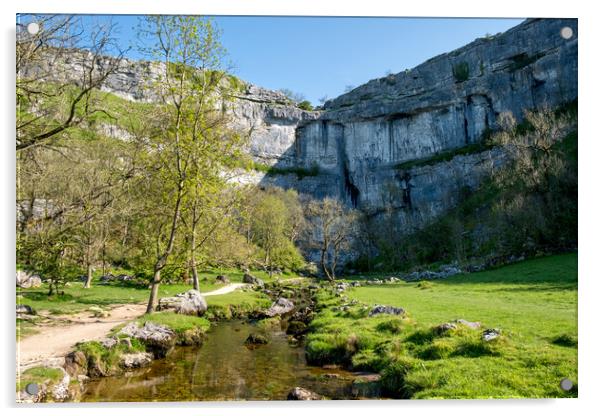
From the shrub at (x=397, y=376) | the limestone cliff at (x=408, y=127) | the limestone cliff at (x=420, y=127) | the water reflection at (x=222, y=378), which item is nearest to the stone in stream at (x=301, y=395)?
the water reflection at (x=222, y=378)

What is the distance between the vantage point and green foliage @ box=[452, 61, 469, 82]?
70562 millimetres

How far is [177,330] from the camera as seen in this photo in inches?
500

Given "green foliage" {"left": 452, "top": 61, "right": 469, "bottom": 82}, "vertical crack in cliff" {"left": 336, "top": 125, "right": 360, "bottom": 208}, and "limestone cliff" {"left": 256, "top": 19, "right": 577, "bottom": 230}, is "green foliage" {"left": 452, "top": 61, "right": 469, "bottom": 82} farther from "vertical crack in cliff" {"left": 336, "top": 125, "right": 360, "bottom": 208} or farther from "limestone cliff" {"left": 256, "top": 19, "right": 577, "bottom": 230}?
"vertical crack in cliff" {"left": 336, "top": 125, "right": 360, "bottom": 208}

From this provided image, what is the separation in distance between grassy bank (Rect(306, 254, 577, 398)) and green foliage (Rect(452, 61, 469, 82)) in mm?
64348

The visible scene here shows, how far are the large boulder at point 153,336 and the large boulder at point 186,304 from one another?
11.5 ft

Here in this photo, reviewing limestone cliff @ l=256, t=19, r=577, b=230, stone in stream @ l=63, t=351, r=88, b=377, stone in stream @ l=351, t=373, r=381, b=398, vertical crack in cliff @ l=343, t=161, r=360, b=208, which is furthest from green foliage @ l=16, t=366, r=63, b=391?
vertical crack in cliff @ l=343, t=161, r=360, b=208

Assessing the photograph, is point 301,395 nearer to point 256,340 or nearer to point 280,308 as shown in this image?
point 256,340

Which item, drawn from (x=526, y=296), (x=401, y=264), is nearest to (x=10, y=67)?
(x=526, y=296)

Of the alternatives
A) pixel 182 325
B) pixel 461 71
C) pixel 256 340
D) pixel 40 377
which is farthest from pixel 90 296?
pixel 461 71

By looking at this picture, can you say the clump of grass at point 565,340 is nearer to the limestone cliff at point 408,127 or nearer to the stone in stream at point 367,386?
the stone in stream at point 367,386

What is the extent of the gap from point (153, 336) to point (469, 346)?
835 cm

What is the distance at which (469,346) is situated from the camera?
27.8 feet

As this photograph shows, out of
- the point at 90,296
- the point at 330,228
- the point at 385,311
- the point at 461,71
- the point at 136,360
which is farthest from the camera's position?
the point at 461,71
